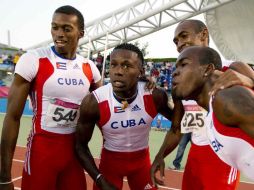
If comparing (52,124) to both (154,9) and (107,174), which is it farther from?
(154,9)

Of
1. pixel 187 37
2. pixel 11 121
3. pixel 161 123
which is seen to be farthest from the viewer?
pixel 161 123

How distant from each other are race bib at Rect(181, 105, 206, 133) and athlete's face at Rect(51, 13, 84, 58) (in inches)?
47.2

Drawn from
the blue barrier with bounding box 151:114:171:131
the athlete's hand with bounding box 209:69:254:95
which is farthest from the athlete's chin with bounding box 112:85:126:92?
the blue barrier with bounding box 151:114:171:131

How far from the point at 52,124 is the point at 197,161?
1.25m

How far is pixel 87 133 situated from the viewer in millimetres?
2922

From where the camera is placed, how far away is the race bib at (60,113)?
290 centimetres

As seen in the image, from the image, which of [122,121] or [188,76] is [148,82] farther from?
[188,76]

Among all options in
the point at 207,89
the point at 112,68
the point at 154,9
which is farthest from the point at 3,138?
the point at 154,9

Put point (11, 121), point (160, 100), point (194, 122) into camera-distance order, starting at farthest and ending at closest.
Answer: point (194, 122), point (160, 100), point (11, 121)

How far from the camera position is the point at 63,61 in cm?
301

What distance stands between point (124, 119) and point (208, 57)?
998mm

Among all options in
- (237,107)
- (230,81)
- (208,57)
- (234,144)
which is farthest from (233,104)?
(208,57)

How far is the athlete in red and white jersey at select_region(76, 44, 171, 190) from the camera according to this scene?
2922mm

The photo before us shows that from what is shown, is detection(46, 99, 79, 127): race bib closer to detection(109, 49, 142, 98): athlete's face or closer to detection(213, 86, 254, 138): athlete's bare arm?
detection(109, 49, 142, 98): athlete's face
